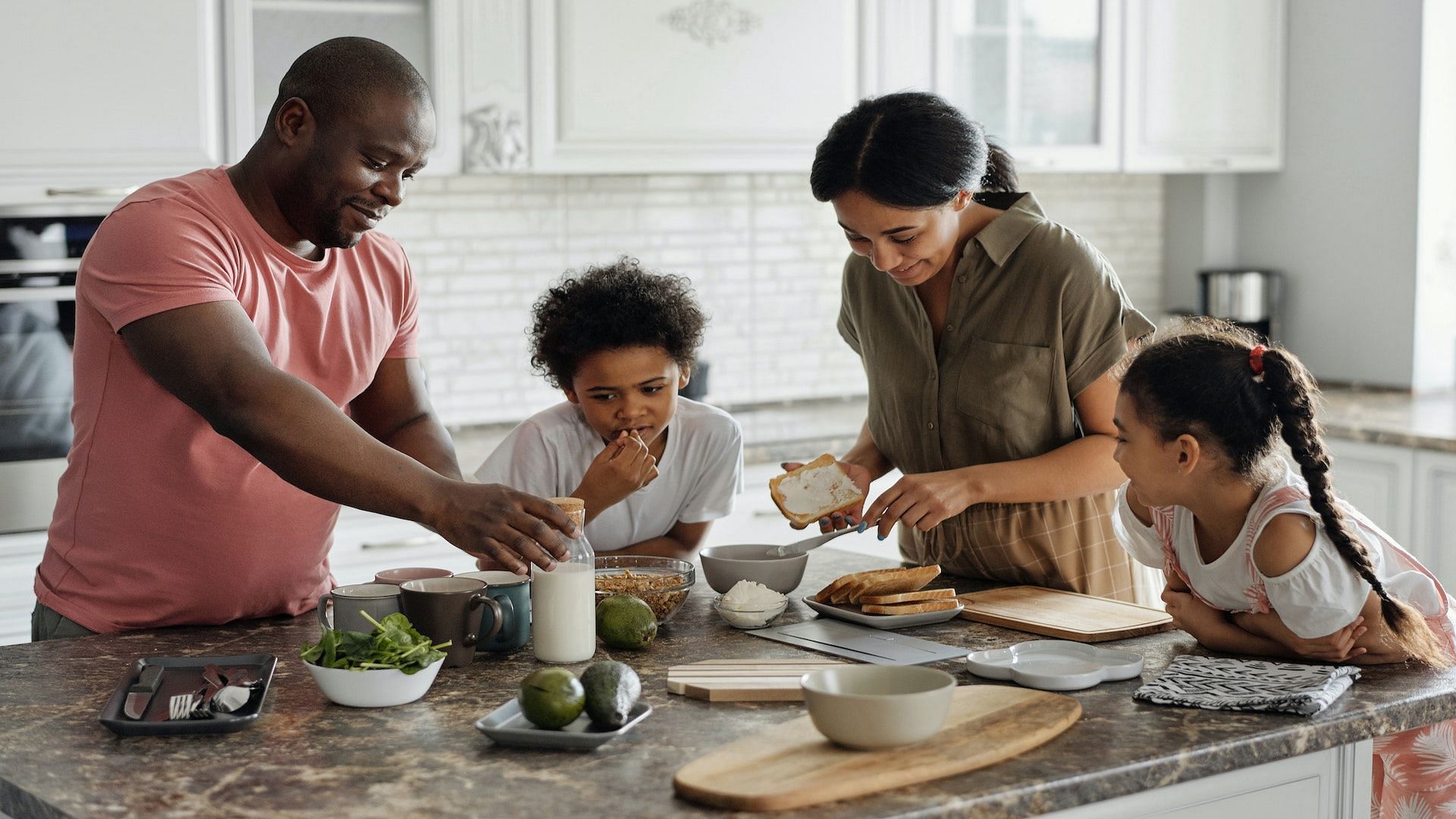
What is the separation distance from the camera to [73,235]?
3.24m

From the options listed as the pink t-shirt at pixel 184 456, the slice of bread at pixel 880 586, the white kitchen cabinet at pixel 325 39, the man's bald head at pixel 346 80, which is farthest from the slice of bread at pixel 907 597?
the white kitchen cabinet at pixel 325 39

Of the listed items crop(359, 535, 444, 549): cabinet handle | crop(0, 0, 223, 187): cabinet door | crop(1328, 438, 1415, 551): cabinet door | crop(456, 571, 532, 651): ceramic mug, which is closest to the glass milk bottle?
crop(456, 571, 532, 651): ceramic mug

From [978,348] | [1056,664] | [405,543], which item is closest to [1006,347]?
[978,348]

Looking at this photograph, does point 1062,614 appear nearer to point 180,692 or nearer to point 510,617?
point 510,617

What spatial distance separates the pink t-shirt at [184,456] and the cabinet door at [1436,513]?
2938mm

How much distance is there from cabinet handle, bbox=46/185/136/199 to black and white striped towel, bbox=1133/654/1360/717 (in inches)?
95.2

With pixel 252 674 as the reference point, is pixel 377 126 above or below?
above

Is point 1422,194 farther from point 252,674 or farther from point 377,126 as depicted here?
point 252,674

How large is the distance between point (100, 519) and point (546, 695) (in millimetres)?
805

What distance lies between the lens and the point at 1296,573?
5.86 ft

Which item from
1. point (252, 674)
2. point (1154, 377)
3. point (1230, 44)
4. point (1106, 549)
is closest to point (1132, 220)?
point (1230, 44)

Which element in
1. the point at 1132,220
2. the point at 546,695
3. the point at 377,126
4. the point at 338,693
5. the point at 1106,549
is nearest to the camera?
the point at 546,695

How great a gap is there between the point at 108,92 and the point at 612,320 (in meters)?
1.52

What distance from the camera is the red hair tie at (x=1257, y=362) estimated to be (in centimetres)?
187
